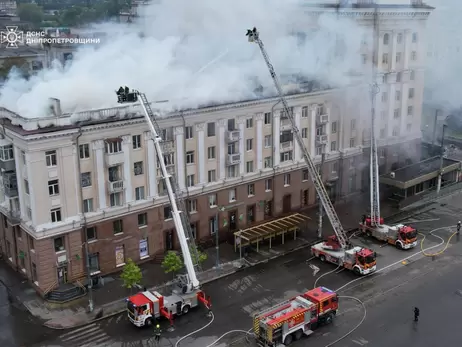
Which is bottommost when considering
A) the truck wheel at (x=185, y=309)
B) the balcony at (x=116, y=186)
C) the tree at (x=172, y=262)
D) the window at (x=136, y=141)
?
the truck wheel at (x=185, y=309)

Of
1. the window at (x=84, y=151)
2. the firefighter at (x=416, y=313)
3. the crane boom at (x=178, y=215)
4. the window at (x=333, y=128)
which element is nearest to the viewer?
the crane boom at (x=178, y=215)

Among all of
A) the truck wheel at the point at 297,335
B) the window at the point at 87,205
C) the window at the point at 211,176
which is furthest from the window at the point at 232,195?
the truck wheel at the point at 297,335

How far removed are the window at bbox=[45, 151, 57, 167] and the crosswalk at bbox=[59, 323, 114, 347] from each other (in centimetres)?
1062

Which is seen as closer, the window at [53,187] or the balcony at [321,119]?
the window at [53,187]

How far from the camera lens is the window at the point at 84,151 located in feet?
129

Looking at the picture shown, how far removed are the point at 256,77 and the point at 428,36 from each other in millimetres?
27473

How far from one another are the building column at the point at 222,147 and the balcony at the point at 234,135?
439 millimetres

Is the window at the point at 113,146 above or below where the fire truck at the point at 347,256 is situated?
above

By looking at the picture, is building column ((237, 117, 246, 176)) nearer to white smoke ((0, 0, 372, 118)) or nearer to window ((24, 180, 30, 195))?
white smoke ((0, 0, 372, 118))

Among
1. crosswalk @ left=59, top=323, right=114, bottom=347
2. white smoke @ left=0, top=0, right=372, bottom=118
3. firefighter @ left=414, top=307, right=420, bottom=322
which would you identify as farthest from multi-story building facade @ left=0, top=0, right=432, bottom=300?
firefighter @ left=414, top=307, right=420, bottom=322

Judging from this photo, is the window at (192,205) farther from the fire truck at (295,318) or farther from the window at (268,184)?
the fire truck at (295,318)

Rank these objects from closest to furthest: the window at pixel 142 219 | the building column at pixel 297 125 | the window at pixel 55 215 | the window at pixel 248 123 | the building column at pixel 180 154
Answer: the window at pixel 55 215 < the window at pixel 142 219 < the building column at pixel 180 154 < the window at pixel 248 123 < the building column at pixel 297 125

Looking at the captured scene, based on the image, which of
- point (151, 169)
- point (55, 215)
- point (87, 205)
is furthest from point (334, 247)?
point (55, 215)

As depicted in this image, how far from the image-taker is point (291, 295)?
3938cm
